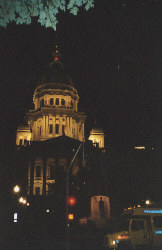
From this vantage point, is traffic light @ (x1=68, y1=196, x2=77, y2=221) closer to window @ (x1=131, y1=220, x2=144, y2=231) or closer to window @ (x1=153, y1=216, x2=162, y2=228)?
window @ (x1=131, y1=220, x2=144, y2=231)

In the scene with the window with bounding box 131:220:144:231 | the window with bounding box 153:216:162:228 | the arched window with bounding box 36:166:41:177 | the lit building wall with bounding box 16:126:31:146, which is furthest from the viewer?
the lit building wall with bounding box 16:126:31:146

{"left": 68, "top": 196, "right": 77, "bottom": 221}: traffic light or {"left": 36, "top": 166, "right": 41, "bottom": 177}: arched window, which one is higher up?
{"left": 36, "top": 166, "right": 41, "bottom": 177}: arched window

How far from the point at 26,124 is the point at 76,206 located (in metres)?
75.8

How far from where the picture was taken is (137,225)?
52.6 ft

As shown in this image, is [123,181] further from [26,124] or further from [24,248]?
[24,248]

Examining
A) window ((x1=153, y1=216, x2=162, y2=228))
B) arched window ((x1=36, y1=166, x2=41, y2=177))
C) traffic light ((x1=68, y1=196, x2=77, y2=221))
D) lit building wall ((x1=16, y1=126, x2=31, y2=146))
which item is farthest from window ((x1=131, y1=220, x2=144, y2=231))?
lit building wall ((x1=16, y1=126, x2=31, y2=146))

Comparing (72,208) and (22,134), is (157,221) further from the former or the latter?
(22,134)

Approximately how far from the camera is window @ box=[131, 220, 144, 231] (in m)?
15.9

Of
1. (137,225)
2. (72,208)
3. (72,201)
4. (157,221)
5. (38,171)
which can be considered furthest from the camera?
(38,171)

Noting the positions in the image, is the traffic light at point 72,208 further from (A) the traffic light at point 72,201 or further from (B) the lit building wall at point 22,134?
(B) the lit building wall at point 22,134

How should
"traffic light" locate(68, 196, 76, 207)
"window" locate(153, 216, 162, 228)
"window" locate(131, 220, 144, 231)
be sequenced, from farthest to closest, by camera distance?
1. "window" locate(153, 216, 162, 228)
2. "window" locate(131, 220, 144, 231)
3. "traffic light" locate(68, 196, 76, 207)

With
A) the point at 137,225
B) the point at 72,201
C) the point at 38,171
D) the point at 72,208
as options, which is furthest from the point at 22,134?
the point at 72,208

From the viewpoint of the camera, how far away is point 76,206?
1452 cm

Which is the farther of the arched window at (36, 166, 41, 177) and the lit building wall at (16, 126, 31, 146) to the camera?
the lit building wall at (16, 126, 31, 146)
